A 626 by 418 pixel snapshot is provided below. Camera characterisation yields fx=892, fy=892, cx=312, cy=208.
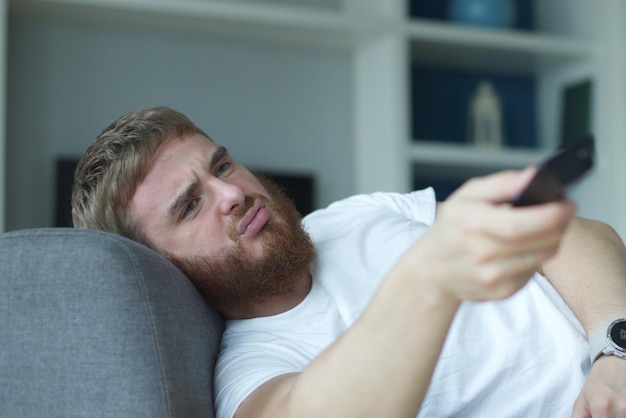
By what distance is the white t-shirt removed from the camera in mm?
1224

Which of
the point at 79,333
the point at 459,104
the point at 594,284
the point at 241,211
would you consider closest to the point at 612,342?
the point at 594,284

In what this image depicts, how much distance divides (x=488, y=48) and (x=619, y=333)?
7.58 ft

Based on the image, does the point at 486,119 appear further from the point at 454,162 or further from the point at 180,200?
the point at 180,200

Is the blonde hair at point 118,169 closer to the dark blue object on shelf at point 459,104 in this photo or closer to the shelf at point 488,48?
the shelf at point 488,48

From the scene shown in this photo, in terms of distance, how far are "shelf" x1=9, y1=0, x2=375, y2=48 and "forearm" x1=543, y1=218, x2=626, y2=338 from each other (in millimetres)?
1753

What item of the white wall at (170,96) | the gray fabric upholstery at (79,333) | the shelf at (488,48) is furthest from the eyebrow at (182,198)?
the shelf at (488,48)

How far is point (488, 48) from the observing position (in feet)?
11.1

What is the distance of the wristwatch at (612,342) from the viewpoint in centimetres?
120

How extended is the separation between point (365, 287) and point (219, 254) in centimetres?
23

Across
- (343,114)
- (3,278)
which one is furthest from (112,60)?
→ (3,278)

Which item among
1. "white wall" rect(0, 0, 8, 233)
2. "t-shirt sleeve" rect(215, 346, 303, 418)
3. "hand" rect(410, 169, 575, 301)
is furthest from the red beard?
"white wall" rect(0, 0, 8, 233)

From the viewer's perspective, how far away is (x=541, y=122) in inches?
147

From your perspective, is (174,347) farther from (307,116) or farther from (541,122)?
(541,122)

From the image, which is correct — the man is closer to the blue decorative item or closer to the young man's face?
the young man's face
